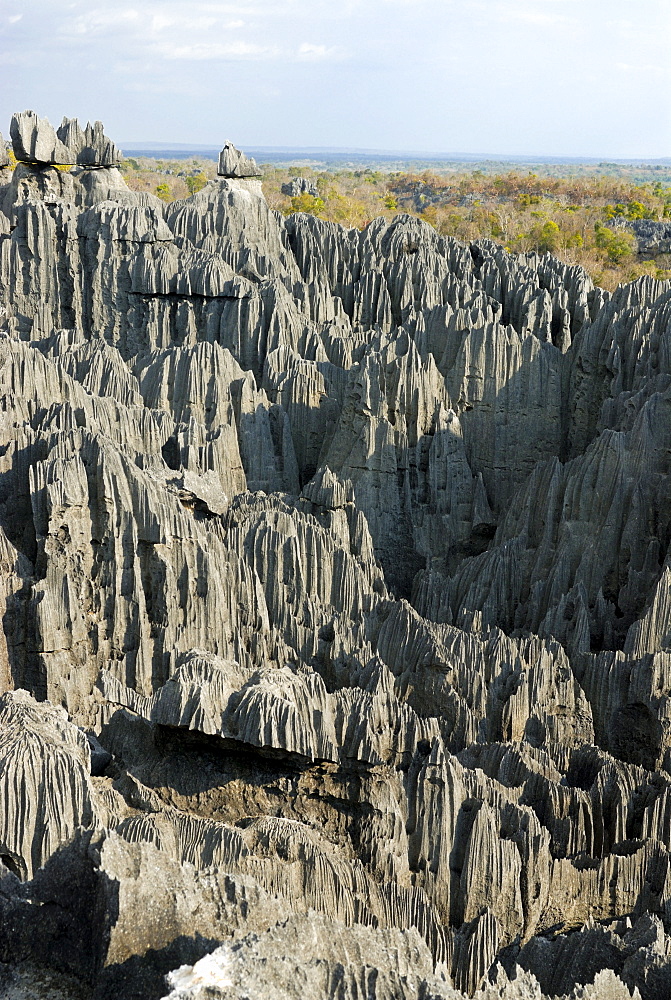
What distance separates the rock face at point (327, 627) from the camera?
7.72 meters

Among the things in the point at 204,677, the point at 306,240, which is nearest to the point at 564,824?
the point at 204,677

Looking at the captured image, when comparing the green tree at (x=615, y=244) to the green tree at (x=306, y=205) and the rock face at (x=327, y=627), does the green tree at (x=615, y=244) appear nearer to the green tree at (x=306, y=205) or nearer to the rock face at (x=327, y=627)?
Answer: the green tree at (x=306, y=205)

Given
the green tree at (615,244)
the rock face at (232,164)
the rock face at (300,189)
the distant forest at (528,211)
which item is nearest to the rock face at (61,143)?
the rock face at (232,164)

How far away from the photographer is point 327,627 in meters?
16.1

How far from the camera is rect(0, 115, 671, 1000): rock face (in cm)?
772

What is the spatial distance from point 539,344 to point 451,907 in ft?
49.6

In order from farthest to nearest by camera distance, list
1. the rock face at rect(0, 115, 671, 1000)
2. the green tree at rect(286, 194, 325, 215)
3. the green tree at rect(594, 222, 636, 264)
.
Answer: the green tree at rect(286, 194, 325, 215), the green tree at rect(594, 222, 636, 264), the rock face at rect(0, 115, 671, 1000)

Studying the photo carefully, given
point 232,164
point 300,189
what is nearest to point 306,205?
point 300,189

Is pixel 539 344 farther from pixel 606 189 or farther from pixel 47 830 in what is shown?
pixel 606 189

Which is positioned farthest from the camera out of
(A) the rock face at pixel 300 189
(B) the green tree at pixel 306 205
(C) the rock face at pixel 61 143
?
(A) the rock face at pixel 300 189

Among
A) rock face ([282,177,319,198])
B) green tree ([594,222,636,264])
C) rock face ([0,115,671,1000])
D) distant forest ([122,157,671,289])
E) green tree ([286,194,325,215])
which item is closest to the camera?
rock face ([0,115,671,1000])

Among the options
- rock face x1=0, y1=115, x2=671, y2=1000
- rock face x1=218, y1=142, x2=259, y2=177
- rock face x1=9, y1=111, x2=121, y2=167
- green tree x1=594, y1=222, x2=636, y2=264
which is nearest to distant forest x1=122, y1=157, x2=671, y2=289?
green tree x1=594, y1=222, x2=636, y2=264

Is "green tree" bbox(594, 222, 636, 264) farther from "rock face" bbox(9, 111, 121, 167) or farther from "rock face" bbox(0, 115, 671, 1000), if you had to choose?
"rock face" bbox(9, 111, 121, 167)

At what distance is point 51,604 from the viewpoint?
15.3 meters
